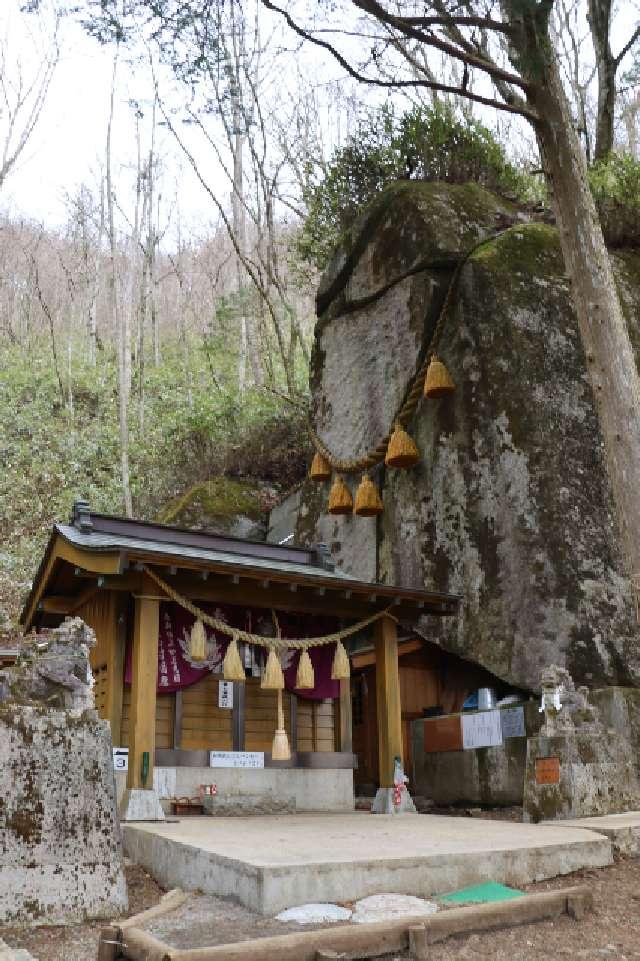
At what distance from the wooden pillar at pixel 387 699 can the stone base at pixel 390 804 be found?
0.13 meters

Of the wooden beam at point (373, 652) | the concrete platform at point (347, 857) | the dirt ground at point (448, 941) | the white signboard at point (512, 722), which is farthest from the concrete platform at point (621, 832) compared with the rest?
the wooden beam at point (373, 652)

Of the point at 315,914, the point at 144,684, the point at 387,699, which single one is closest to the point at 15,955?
the point at 315,914

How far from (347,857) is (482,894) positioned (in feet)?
2.67

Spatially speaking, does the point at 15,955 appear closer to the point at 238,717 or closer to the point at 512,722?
the point at 238,717

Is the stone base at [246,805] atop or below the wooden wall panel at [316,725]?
below

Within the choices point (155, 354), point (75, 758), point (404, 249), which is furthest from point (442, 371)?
point (155, 354)

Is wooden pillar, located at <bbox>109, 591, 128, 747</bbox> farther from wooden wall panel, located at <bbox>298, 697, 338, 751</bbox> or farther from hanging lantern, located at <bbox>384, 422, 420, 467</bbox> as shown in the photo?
hanging lantern, located at <bbox>384, 422, 420, 467</bbox>

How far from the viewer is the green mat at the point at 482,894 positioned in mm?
4418

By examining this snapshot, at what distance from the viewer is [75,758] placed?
475 cm

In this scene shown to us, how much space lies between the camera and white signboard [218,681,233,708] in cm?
966

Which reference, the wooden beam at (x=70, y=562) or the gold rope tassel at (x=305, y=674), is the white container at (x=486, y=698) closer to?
the gold rope tassel at (x=305, y=674)

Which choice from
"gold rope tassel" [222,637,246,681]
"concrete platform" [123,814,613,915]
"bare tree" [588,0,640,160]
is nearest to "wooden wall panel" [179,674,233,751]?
"gold rope tassel" [222,637,246,681]

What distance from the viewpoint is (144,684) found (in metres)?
8.22

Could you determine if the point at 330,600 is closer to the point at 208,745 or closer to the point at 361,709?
the point at 208,745
